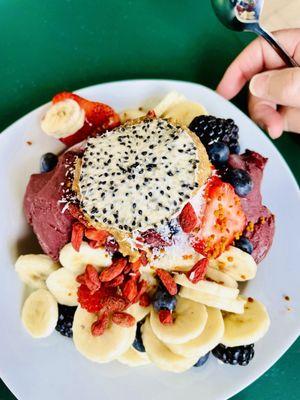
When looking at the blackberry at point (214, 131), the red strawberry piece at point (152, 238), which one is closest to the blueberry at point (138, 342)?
the red strawberry piece at point (152, 238)

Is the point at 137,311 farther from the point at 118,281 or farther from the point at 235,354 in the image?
the point at 235,354

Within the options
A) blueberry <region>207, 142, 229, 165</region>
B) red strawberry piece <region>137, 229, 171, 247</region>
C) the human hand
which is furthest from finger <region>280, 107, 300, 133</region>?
red strawberry piece <region>137, 229, 171, 247</region>

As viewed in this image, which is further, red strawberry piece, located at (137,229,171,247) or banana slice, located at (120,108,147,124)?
banana slice, located at (120,108,147,124)

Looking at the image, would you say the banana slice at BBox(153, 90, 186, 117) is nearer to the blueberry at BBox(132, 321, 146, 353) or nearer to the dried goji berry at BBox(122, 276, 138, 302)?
the dried goji berry at BBox(122, 276, 138, 302)

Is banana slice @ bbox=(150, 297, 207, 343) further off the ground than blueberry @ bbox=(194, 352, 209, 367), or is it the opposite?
banana slice @ bbox=(150, 297, 207, 343)

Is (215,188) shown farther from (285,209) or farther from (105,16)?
(105,16)

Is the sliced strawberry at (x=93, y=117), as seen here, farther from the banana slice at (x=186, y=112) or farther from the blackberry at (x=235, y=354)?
the blackberry at (x=235, y=354)

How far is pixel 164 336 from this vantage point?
1870 mm

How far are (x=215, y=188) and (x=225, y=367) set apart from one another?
0.63 metres

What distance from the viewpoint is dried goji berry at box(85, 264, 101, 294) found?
76.7 inches

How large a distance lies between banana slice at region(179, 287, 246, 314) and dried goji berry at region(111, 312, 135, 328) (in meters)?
0.20

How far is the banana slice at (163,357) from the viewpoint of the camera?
1885mm

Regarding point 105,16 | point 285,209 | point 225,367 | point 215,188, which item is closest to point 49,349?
point 225,367

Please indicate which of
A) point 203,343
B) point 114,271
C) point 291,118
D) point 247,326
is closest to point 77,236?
point 114,271
